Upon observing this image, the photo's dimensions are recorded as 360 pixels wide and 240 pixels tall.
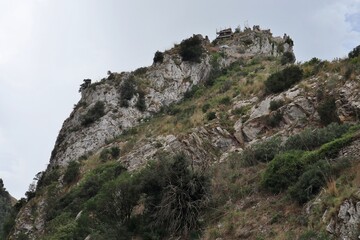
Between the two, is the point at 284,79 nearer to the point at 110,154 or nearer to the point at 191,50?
the point at 110,154

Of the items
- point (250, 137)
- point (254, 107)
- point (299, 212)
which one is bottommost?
point (299, 212)

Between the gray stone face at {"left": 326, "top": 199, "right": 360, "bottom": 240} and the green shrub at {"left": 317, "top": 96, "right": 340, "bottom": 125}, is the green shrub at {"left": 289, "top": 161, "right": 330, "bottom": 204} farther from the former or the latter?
the green shrub at {"left": 317, "top": 96, "right": 340, "bottom": 125}

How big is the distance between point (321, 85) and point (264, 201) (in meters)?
11.1

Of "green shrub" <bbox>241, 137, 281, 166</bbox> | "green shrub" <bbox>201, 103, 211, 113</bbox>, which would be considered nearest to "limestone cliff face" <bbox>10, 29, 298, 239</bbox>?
"green shrub" <bbox>201, 103, 211, 113</bbox>

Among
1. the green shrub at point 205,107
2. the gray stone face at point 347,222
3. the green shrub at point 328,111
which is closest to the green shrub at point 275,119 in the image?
the green shrub at point 328,111

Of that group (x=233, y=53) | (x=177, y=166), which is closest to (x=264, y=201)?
(x=177, y=166)

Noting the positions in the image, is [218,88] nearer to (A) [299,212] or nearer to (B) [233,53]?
(B) [233,53]

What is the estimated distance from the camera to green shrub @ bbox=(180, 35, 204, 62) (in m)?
43.0

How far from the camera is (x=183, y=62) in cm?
4262

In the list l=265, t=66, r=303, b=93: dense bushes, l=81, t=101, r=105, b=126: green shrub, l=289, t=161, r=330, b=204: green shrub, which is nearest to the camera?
l=289, t=161, r=330, b=204: green shrub

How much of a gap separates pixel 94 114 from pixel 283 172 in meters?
24.1

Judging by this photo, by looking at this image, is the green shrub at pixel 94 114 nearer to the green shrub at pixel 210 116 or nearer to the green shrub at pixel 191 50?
the green shrub at pixel 191 50

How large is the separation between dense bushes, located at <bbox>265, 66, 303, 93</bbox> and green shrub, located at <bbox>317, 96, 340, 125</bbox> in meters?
5.07

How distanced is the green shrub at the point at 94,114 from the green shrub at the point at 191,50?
436 inches
